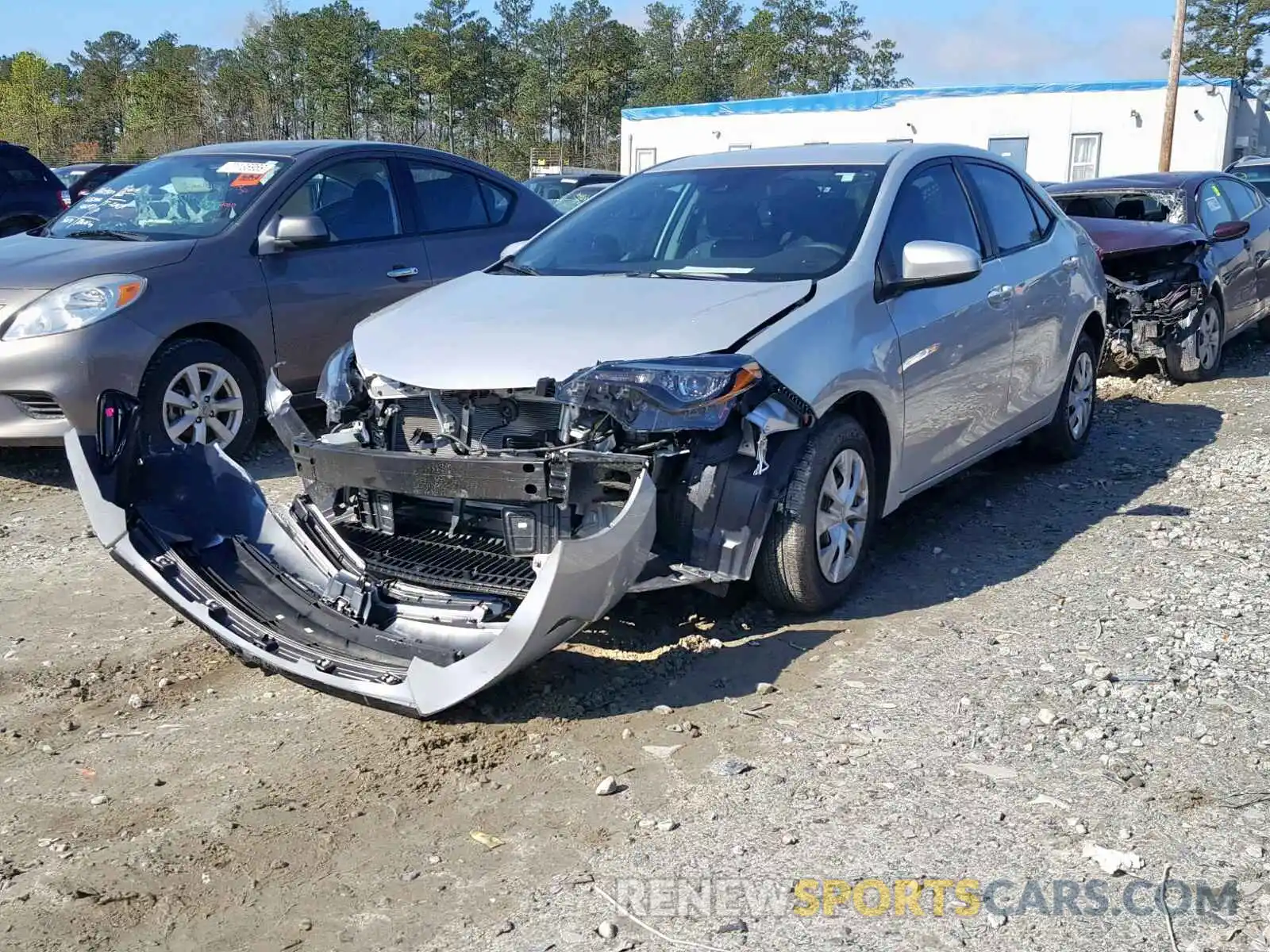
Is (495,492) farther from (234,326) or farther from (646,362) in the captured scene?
(234,326)

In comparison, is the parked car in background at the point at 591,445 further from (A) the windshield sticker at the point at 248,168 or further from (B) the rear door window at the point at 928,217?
(A) the windshield sticker at the point at 248,168

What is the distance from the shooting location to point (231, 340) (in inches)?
274

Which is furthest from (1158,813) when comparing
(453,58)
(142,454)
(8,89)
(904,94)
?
(8,89)

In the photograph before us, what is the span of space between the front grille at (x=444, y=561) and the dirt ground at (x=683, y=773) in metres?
0.38

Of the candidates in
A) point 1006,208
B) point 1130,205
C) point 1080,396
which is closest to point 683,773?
point 1006,208

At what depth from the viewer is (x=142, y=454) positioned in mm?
4645

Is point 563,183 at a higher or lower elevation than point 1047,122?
lower

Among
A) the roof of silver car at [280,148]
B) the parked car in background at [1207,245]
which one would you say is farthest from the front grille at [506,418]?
the parked car in background at [1207,245]

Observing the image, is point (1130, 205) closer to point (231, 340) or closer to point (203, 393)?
point (231, 340)

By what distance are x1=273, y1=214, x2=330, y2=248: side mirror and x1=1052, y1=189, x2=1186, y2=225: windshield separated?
20.8ft

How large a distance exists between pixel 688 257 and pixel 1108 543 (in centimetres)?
233

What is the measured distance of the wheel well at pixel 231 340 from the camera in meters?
6.72

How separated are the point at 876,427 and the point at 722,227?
3.60 ft

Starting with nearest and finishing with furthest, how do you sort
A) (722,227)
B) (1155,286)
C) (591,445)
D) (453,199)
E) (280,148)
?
(591,445)
(722,227)
(280,148)
(453,199)
(1155,286)
